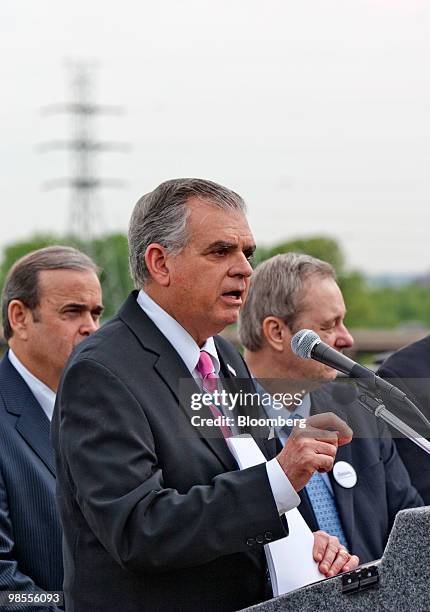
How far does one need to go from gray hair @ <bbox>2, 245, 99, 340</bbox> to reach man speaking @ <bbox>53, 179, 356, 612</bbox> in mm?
1664

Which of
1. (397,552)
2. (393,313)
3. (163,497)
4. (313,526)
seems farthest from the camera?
(393,313)

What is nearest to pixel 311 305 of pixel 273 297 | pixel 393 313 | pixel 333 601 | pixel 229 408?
pixel 273 297

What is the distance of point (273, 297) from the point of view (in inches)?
174

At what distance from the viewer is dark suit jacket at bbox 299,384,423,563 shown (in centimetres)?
378

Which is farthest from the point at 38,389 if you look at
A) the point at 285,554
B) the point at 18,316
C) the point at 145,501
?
the point at 145,501

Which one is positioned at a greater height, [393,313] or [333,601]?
[333,601]

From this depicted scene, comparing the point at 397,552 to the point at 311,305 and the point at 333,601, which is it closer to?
the point at 333,601

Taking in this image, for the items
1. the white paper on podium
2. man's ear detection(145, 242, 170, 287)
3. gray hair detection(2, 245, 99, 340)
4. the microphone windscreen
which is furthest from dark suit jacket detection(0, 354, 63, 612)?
the microphone windscreen

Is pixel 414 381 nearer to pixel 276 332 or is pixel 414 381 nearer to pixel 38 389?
pixel 276 332

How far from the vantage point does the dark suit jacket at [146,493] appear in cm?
255

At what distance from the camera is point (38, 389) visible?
4.34m

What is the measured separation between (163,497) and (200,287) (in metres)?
0.63

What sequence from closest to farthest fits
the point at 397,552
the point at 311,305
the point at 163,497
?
1. the point at 397,552
2. the point at 163,497
3. the point at 311,305

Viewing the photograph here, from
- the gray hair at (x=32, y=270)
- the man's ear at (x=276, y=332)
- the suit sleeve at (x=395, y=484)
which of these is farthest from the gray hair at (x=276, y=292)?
the gray hair at (x=32, y=270)
